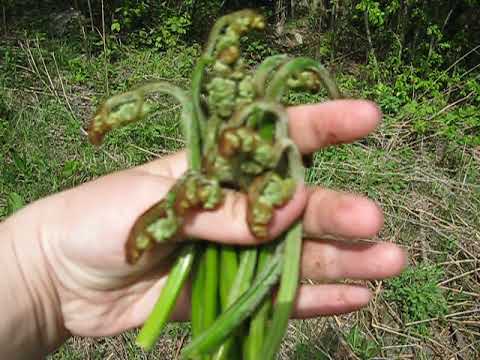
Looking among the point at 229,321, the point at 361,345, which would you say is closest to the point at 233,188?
the point at 229,321

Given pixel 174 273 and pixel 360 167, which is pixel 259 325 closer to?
pixel 174 273

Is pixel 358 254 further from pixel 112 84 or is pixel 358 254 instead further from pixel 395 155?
pixel 112 84

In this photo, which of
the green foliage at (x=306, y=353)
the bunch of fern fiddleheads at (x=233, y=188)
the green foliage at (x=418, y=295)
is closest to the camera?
the bunch of fern fiddleheads at (x=233, y=188)

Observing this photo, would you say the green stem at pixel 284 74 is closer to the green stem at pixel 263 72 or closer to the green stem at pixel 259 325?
the green stem at pixel 263 72

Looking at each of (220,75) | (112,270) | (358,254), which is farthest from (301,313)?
(220,75)

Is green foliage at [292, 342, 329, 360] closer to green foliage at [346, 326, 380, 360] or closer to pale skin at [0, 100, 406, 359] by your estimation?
green foliage at [346, 326, 380, 360]

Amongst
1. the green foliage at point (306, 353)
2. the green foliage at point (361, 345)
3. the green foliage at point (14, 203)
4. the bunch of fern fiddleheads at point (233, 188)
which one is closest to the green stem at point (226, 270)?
the bunch of fern fiddleheads at point (233, 188)
